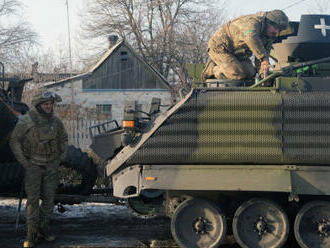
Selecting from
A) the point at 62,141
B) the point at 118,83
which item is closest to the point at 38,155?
the point at 62,141

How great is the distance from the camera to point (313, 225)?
534cm

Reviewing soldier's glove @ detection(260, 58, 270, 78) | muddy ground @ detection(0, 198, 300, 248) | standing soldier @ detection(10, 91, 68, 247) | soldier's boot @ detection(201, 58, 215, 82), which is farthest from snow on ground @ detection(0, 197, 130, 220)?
soldier's glove @ detection(260, 58, 270, 78)

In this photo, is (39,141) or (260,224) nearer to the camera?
(260,224)

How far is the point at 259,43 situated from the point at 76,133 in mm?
9586

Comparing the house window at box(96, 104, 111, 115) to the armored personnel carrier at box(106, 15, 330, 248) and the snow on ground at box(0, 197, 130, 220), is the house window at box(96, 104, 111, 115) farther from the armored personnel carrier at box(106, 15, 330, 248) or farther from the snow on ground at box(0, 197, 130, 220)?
the armored personnel carrier at box(106, 15, 330, 248)

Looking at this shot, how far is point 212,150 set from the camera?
522 centimetres

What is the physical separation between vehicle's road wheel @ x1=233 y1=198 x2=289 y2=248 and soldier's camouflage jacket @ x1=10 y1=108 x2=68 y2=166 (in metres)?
2.62

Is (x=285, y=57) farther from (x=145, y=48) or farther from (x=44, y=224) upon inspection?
(x=145, y=48)

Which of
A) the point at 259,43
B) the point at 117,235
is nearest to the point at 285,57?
the point at 259,43

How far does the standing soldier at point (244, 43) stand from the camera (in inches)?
245

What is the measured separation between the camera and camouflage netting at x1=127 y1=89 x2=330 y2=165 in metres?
5.13

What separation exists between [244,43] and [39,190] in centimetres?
354

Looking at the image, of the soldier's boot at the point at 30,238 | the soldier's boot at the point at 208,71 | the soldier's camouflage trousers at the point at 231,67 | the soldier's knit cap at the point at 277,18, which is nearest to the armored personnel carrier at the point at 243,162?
the soldier's camouflage trousers at the point at 231,67

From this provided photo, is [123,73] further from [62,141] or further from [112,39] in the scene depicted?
[62,141]
